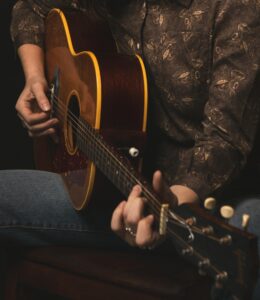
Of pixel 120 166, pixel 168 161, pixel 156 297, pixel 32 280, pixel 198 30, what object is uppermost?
pixel 198 30

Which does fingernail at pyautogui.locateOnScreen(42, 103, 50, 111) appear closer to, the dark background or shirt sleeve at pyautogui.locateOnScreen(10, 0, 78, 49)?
shirt sleeve at pyautogui.locateOnScreen(10, 0, 78, 49)

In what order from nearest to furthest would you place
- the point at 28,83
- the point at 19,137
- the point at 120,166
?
the point at 120,166
the point at 28,83
the point at 19,137

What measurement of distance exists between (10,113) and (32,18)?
43 cm

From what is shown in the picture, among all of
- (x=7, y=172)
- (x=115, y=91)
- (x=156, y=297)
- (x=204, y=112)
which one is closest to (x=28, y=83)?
(x=7, y=172)

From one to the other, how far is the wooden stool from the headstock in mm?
273

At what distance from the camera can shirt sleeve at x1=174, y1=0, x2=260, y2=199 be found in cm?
119

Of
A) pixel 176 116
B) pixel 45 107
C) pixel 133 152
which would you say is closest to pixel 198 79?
pixel 176 116

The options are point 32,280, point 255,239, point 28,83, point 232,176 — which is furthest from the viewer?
point 28,83

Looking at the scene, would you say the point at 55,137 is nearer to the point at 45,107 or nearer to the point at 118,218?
the point at 45,107

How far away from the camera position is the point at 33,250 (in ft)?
4.58

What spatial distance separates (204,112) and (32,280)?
0.51 m

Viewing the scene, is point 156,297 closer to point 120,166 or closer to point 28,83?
point 120,166

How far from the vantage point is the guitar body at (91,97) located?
1.23 meters

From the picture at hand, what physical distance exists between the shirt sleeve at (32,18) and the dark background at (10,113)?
0.94 ft
